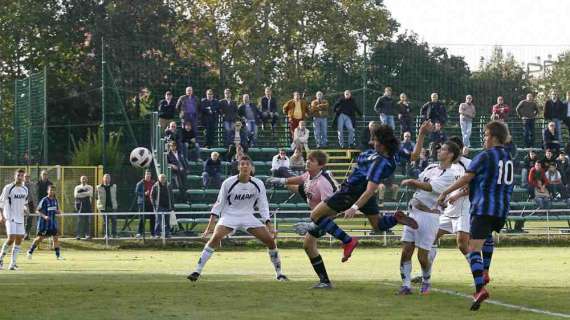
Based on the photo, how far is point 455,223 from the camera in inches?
700

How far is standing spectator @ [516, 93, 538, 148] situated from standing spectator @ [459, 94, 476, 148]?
4.86ft

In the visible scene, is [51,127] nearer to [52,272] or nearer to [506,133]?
[52,272]

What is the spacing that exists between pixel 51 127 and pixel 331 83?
71.5 feet

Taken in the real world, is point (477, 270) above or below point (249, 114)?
below

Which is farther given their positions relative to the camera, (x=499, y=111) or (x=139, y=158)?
(x=499, y=111)

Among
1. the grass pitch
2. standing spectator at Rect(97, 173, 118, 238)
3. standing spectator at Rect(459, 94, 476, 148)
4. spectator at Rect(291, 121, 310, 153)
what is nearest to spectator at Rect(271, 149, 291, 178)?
spectator at Rect(291, 121, 310, 153)

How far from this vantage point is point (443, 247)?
3412 centimetres

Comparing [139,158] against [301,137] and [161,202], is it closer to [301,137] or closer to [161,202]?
[161,202]

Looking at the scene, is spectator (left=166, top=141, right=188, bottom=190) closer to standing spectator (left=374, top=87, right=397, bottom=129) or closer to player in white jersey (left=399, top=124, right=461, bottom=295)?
standing spectator (left=374, top=87, right=397, bottom=129)

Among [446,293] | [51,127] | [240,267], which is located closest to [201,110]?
[240,267]

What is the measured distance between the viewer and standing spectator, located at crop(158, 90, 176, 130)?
1437 inches

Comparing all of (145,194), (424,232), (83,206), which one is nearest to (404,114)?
(145,194)

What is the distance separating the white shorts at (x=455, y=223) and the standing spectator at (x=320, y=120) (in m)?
19.6

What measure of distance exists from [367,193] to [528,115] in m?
24.1
